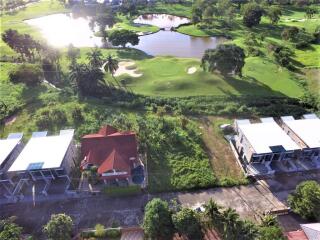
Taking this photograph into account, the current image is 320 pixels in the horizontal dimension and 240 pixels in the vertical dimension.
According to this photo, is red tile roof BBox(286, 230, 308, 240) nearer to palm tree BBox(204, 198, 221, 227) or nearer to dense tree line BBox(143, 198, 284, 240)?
dense tree line BBox(143, 198, 284, 240)

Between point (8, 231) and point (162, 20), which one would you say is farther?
point (162, 20)

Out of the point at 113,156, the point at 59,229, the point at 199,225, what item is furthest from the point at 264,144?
the point at 59,229

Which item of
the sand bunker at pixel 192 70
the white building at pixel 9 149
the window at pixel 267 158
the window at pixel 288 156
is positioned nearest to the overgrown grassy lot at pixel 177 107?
the sand bunker at pixel 192 70

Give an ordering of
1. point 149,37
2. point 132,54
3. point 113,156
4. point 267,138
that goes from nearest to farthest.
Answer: point 113,156 → point 267,138 → point 132,54 → point 149,37

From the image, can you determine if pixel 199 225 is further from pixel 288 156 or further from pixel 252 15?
pixel 252 15

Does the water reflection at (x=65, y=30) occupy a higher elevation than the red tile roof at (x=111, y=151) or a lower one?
higher

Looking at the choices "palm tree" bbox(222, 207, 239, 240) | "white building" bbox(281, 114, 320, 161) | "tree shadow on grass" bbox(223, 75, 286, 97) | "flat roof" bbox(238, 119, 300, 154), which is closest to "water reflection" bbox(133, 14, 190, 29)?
"tree shadow on grass" bbox(223, 75, 286, 97)

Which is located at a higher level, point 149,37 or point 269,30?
point 269,30

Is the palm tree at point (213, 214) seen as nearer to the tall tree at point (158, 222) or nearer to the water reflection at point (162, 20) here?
the tall tree at point (158, 222)
